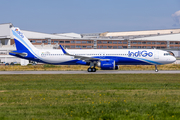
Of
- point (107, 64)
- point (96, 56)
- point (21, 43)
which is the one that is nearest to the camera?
point (107, 64)

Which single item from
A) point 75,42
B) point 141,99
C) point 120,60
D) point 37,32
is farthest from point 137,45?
point 141,99

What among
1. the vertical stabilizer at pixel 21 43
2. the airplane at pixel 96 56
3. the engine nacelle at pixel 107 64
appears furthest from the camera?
the vertical stabilizer at pixel 21 43

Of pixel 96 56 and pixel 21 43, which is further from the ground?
pixel 21 43

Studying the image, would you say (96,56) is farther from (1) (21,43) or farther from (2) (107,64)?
(1) (21,43)

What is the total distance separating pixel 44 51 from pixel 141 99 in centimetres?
3255

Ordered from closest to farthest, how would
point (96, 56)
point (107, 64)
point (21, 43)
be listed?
point (107, 64) → point (96, 56) → point (21, 43)

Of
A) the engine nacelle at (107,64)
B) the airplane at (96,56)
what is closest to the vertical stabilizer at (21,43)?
the airplane at (96,56)

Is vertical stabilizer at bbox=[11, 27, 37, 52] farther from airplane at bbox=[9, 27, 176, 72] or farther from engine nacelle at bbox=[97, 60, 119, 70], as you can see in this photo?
engine nacelle at bbox=[97, 60, 119, 70]

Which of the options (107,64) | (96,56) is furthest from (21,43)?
(107,64)

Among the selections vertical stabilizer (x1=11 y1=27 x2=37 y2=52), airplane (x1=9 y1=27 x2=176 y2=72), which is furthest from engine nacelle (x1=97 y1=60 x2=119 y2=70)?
vertical stabilizer (x1=11 y1=27 x2=37 y2=52)

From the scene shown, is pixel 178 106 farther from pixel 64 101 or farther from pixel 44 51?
pixel 44 51

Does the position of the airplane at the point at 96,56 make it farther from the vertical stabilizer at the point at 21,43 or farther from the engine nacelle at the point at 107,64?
the engine nacelle at the point at 107,64

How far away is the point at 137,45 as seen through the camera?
436ft

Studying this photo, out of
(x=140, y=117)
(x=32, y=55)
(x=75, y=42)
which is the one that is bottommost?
(x=140, y=117)
